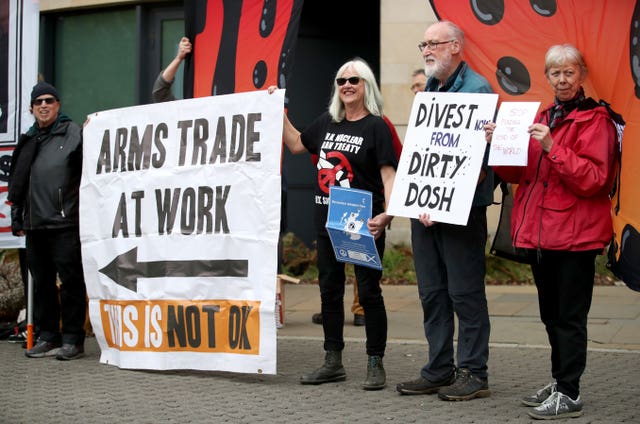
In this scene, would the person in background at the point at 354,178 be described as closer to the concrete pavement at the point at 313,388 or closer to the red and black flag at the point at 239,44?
the concrete pavement at the point at 313,388

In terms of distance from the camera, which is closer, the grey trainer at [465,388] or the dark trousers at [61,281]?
the grey trainer at [465,388]

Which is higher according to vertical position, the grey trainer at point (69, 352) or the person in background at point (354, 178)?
the person in background at point (354, 178)

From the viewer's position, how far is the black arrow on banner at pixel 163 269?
22.5ft

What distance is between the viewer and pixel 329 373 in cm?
665

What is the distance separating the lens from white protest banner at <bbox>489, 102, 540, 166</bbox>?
5.45 m

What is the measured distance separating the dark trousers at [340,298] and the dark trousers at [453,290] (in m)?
0.34

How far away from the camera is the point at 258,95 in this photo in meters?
6.82

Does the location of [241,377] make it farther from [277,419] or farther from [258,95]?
[258,95]

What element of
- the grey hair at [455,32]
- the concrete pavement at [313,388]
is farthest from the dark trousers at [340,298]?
the grey hair at [455,32]

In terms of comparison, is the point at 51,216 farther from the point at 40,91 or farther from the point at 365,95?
the point at 365,95

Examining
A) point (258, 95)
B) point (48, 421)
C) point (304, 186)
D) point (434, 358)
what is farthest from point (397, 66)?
point (48, 421)

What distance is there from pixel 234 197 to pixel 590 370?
272cm

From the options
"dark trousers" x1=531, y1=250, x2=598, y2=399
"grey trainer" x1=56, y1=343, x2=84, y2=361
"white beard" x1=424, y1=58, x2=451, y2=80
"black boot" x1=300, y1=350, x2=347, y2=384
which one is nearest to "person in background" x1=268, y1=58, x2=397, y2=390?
"black boot" x1=300, y1=350, x2=347, y2=384

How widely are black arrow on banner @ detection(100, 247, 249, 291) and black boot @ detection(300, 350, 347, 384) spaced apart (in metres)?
0.79
